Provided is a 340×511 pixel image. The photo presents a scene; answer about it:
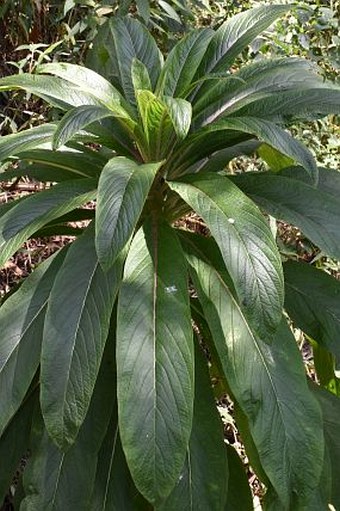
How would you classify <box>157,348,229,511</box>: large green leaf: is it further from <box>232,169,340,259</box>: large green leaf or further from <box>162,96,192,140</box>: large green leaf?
<box>162,96,192,140</box>: large green leaf

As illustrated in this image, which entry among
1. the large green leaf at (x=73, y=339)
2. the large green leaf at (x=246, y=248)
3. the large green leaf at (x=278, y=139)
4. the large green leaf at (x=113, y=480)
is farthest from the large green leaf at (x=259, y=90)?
the large green leaf at (x=113, y=480)

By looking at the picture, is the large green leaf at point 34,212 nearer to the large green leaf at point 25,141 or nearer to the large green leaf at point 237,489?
the large green leaf at point 25,141

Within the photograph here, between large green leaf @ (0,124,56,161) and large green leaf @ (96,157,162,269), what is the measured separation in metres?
0.18

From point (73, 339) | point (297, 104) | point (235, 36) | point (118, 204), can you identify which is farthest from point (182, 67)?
point (73, 339)

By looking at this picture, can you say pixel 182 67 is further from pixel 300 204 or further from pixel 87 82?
pixel 300 204

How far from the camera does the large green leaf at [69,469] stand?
1490mm

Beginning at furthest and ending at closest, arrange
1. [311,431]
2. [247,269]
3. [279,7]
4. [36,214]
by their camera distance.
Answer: [279,7]
[36,214]
[311,431]
[247,269]

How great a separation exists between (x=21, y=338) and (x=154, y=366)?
1.08ft

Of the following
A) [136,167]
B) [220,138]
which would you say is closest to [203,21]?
[220,138]

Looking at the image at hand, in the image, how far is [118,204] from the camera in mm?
1273

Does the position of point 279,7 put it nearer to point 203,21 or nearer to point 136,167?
point 136,167

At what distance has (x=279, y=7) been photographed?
5.73 ft

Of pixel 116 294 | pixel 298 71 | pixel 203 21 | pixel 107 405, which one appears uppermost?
pixel 203 21

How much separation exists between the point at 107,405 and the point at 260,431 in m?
0.35
